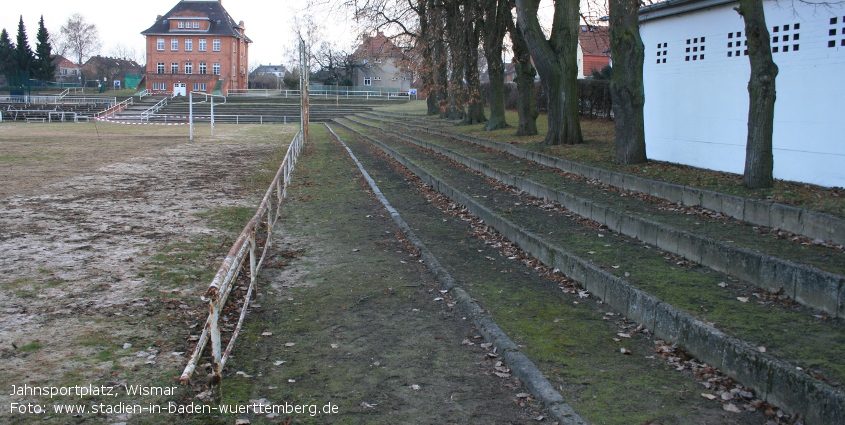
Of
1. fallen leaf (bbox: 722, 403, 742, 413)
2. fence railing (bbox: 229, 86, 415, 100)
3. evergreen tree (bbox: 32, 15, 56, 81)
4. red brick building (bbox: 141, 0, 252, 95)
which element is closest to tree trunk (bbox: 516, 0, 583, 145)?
fallen leaf (bbox: 722, 403, 742, 413)

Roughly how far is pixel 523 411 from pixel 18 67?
90.5 m

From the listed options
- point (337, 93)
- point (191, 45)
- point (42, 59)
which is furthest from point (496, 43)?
point (42, 59)

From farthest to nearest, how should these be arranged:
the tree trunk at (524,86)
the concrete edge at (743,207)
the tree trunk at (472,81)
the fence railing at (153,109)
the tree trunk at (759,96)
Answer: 1. the fence railing at (153,109)
2. the tree trunk at (472,81)
3. the tree trunk at (524,86)
4. the tree trunk at (759,96)
5. the concrete edge at (743,207)

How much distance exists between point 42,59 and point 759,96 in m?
90.4

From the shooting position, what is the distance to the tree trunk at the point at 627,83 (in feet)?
46.5

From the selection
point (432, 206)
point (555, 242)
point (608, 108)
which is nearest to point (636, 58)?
point (432, 206)

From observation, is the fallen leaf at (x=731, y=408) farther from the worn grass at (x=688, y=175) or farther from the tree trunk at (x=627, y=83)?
the tree trunk at (x=627, y=83)

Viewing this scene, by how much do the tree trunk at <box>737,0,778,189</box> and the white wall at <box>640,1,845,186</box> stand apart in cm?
178

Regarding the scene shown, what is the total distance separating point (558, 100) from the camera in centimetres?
1833

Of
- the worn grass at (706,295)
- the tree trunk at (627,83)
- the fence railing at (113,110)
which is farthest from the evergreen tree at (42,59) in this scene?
the worn grass at (706,295)

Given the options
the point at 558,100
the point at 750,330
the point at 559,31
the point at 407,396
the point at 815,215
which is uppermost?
the point at 559,31

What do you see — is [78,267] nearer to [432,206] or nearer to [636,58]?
[432,206]

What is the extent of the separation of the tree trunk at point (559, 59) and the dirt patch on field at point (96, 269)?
839cm

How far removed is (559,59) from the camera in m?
18.2
